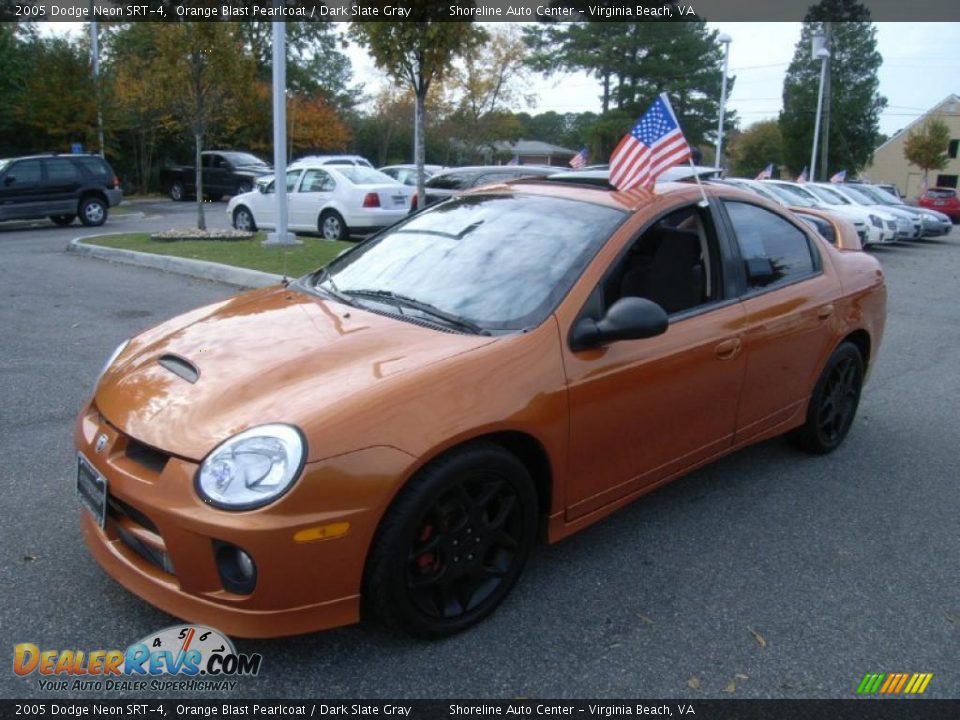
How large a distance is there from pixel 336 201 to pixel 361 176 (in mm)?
778

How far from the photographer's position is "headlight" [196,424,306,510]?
2361mm

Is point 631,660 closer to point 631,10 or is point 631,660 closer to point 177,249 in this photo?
point 177,249

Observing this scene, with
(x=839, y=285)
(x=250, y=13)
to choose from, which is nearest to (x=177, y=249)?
(x=250, y=13)

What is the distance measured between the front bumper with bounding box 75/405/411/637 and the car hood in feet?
0.41

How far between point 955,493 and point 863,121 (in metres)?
60.4

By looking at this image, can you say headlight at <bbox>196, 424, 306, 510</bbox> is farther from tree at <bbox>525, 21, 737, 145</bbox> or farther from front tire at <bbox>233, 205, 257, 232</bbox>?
tree at <bbox>525, 21, 737, 145</bbox>

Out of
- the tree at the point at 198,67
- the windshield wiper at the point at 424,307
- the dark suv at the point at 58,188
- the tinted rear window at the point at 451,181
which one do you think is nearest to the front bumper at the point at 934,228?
the tinted rear window at the point at 451,181

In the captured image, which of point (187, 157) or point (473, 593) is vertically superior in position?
point (187, 157)

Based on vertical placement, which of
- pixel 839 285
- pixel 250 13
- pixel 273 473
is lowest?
pixel 273 473

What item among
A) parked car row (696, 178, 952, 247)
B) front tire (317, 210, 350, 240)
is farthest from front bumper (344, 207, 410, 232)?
parked car row (696, 178, 952, 247)

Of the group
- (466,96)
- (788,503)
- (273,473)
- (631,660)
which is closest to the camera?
(273,473)

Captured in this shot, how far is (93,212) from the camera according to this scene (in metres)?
18.1

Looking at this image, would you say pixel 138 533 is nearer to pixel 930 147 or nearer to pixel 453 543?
pixel 453 543
